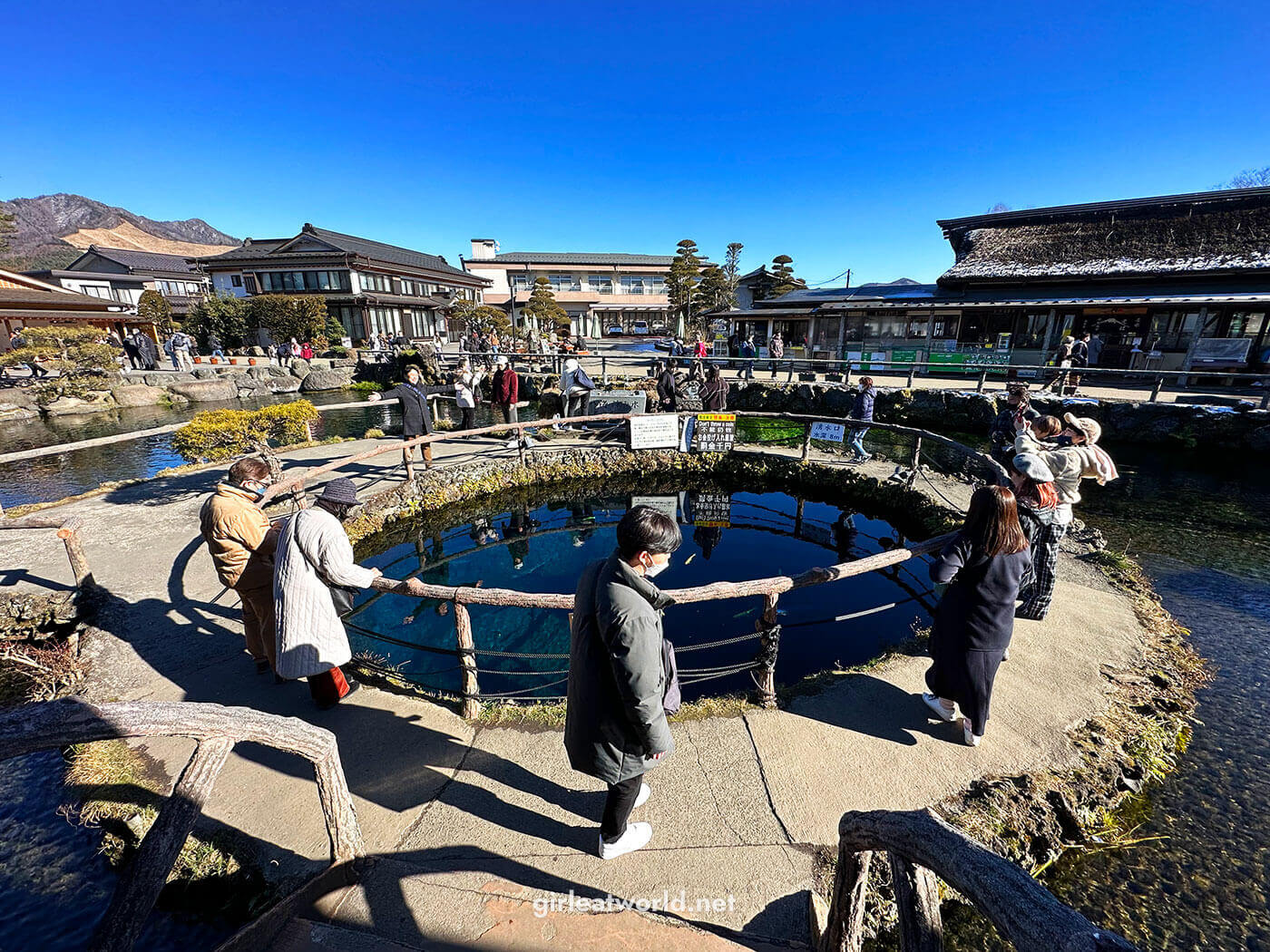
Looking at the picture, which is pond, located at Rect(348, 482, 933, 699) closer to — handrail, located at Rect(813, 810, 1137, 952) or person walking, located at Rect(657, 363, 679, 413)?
handrail, located at Rect(813, 810, 1137, 952)

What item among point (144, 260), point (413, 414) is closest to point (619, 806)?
point (413, 414)

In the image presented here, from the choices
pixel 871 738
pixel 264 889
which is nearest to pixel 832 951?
pixel 871 738

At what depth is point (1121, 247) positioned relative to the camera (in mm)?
18453

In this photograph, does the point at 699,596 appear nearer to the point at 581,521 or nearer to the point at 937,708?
the point at 937,708

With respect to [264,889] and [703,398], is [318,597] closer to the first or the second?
[264,889]

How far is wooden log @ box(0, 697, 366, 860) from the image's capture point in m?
1.41

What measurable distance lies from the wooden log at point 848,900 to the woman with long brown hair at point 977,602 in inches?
60.8

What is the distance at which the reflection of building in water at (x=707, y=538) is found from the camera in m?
8.05

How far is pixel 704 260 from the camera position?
1754 inches

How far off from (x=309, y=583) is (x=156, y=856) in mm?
1797

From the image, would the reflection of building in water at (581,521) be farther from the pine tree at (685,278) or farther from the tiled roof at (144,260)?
the tiled roof at (144,260)

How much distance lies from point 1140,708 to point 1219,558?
5.01 m

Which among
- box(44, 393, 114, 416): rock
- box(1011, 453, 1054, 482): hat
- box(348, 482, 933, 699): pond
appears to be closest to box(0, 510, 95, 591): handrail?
box(348, 482, 933, 699): pond

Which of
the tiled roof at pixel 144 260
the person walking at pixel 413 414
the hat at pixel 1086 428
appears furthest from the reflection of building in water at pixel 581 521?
the tiled roof at pixel 144 260
